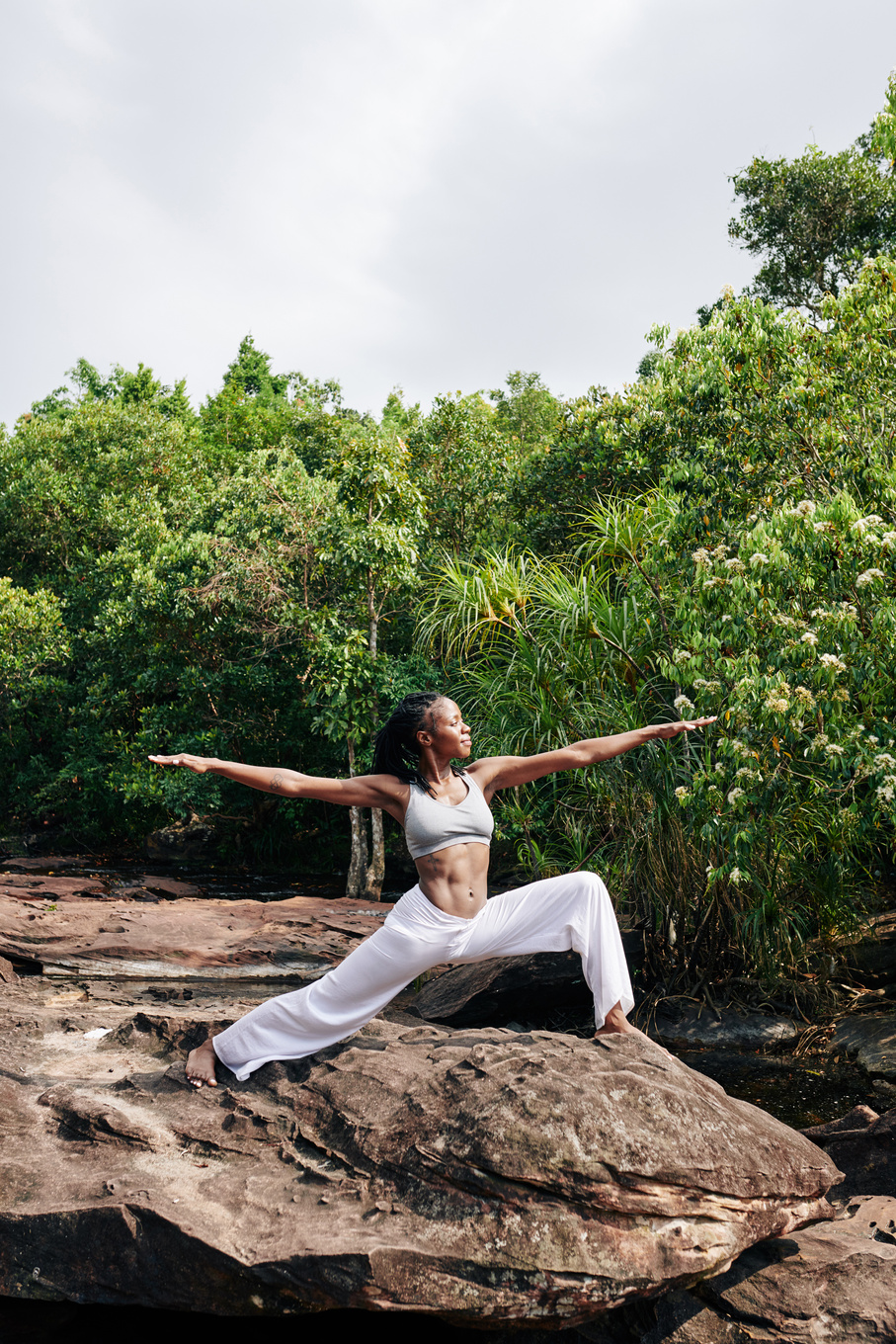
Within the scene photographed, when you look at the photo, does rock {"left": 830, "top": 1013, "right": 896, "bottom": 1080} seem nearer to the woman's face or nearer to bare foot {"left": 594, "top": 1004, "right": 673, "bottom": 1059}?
bare foot {"left": 594, "top": 1004, "right": 673, "bottom": 1059}

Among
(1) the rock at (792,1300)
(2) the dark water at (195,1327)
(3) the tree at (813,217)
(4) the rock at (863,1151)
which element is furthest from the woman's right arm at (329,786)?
(3) the tree at (813,217)

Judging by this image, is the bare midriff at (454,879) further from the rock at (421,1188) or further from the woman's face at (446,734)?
the rock at (421,1188)

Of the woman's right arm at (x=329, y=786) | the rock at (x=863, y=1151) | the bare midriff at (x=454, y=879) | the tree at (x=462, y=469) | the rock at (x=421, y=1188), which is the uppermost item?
the tree at (x=462, y=469)

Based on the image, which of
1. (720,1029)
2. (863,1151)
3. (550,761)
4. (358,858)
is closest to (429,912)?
(550,761)

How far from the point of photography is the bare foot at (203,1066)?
3881 mm

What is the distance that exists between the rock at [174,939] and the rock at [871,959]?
4344 millimetres

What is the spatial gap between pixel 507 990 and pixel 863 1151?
9.33ft

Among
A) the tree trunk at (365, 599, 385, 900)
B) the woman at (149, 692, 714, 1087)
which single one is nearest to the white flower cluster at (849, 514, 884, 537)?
the woman at (149, 692, 714, 1087)

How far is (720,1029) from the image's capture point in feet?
22.7

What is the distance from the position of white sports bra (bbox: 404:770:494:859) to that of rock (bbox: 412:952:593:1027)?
3.43 metres

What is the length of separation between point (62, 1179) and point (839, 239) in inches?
854

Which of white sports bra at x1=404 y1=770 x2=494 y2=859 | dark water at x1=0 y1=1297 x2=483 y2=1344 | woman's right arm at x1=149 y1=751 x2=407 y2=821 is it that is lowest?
dark water at x1=0 y1=1297 x2=483 y2=1344

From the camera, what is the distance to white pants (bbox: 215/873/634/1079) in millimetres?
3574

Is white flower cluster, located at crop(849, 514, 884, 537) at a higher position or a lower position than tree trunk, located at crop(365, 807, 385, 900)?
higher
